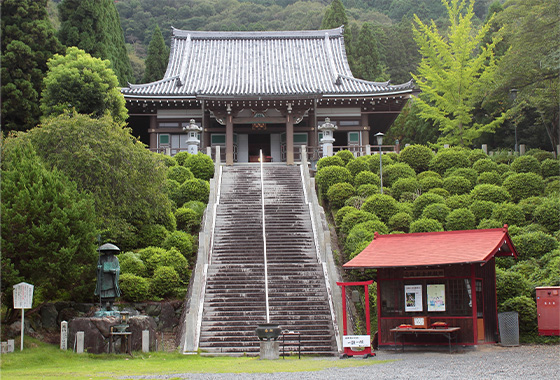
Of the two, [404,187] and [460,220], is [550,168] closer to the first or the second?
[404,187]

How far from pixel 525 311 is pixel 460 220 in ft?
18.9

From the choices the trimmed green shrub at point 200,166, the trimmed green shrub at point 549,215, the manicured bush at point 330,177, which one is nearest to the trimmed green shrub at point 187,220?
the trimmed green shrub at point 200,166

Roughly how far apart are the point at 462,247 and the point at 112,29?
3363cm

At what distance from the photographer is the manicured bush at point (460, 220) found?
69.8ft

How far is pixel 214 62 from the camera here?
40.6 meters

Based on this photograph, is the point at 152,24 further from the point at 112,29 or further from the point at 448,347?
the point at 448,347

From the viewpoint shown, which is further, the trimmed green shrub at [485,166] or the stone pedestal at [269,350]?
the trimmed green shrub at [485,166]

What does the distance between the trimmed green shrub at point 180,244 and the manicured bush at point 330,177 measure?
23.3 ft

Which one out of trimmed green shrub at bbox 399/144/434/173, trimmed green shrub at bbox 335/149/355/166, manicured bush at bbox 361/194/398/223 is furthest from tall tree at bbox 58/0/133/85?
manicured bush at bbox 361/194/398/223

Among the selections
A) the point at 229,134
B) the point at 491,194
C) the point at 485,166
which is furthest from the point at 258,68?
the point at 491,194

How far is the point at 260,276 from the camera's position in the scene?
1941cm

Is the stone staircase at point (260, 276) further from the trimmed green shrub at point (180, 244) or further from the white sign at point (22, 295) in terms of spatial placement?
the white sign at point (22, 295)

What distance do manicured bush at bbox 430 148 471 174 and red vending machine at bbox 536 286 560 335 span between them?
1234cm

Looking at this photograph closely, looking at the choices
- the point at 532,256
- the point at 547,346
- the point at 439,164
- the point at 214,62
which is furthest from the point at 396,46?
the point at 547,346
